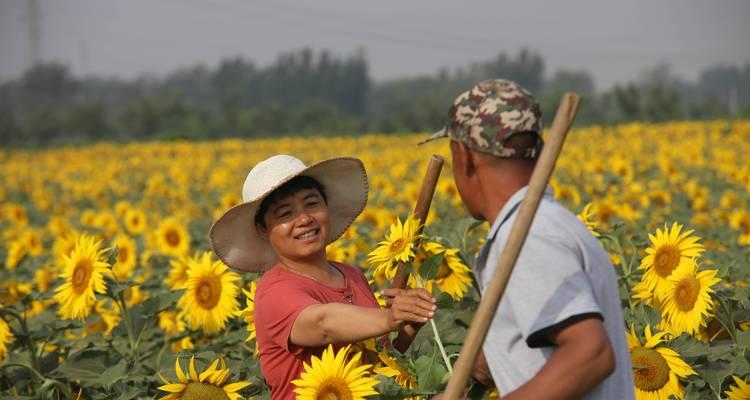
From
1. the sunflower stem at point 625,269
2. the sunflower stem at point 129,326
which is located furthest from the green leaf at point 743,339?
the sunflower stem at point 129,326

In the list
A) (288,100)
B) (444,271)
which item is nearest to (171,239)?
(444,271)

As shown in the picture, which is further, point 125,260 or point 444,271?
point 125,260

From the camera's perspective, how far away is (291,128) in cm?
4712

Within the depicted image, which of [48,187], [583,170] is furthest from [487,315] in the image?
[48,187]

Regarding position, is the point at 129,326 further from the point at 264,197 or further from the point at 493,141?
the point at 493,141

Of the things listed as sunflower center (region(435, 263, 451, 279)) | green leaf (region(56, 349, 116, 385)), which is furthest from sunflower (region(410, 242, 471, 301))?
green leaf (region(56, 349, 116, 385))

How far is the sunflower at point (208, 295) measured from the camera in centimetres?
368

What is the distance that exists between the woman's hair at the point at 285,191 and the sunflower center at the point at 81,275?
1.12 m

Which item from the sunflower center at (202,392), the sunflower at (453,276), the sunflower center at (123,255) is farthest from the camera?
the sunflower center at (123,255)

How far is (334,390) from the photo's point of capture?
2.21m

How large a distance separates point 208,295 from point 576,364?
2298 millimetres

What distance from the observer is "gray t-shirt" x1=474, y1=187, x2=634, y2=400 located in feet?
5.44

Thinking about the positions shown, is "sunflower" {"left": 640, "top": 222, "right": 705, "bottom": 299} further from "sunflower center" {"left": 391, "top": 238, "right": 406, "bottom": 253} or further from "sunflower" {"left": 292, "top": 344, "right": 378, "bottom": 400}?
"sunflower" {"left": 292, "top": 344, "right": 378, "bottom": 400}

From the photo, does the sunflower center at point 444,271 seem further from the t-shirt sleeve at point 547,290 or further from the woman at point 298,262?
the t-shirt sleeve at point 547,290
